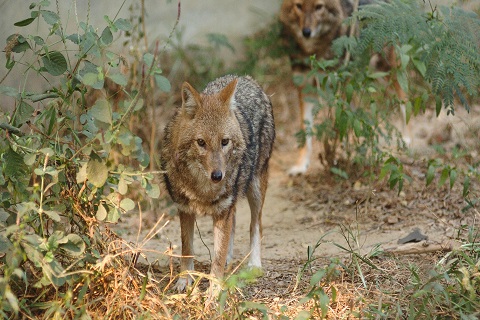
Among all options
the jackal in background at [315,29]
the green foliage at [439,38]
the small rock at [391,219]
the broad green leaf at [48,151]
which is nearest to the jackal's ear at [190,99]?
the broad green leaf at [48,151]

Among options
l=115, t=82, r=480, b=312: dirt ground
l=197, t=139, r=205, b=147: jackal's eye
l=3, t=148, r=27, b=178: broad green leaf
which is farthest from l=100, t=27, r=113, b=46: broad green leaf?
l=115, t=82, r=480, b=312: dirt ground

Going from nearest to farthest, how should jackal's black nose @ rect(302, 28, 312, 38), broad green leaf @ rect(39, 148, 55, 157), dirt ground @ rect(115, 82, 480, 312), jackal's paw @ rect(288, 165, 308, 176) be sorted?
broad green leaf @ rect(39, 148, 55, 157) < dirt ground @ rect(115, 82, 480, 312) < jackal's paw @ rect(288, 165, 308, 176) < jackal's black nose @ rect(302, 28, 312, 38)

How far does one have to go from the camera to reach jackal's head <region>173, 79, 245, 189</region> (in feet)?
16.4

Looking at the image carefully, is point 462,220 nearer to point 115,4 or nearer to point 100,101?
point 100,101

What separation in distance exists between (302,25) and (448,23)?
362cm

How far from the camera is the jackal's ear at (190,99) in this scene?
16.6 ft

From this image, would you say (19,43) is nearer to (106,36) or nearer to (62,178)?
(106,36)

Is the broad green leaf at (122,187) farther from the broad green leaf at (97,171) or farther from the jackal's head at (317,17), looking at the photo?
the jackal's head at (317,17)

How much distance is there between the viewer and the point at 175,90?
10.0m

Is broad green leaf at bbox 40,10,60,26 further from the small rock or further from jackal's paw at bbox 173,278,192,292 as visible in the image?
the small rock

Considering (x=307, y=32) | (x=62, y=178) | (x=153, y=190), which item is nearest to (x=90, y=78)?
(x=62, y=178)

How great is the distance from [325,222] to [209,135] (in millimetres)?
2346

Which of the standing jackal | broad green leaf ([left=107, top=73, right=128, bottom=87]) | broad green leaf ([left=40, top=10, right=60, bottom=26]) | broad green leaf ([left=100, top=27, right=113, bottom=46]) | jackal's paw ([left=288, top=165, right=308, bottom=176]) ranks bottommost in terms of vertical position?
jackal's paw ([left=288, top=165, right=308, bottom=176])

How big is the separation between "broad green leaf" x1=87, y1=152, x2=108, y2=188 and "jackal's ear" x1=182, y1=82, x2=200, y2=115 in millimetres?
1012
